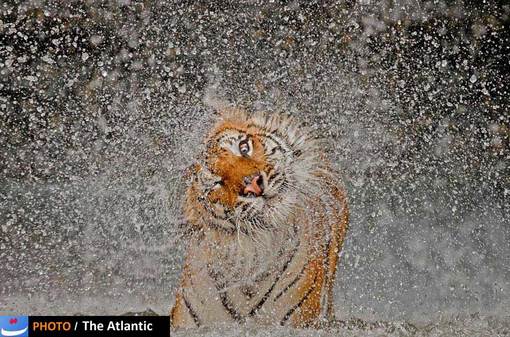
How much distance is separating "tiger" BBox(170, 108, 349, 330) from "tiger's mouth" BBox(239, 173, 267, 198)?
0.12m

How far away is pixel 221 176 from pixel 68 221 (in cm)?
61

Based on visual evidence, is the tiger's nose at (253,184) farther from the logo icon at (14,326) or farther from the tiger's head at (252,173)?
the logo icon at (14,326)

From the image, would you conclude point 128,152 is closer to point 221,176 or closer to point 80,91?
point 80,91

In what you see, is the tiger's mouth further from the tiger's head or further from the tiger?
the tiger

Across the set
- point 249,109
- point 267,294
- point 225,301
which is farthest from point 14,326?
point 249,109

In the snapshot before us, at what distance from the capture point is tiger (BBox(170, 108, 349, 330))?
6.90 feet

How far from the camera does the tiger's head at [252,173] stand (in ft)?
6.32

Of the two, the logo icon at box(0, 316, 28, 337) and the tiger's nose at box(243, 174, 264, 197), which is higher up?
the tiger's nose at box(243, 174, 264, 197)

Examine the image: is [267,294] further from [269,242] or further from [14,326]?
[14,326]

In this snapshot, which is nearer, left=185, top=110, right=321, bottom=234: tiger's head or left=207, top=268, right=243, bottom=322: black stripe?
left=185, top=110, right=321, bottom=234: tiger's head

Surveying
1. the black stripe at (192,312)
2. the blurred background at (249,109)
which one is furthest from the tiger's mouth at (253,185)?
the black stripe at (192,312)

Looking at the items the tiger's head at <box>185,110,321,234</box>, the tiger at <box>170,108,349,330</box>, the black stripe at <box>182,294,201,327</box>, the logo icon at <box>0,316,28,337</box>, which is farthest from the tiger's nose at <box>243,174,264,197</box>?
the logo icon at <box>0,316,28,337</box>

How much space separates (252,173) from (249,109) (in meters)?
0.37

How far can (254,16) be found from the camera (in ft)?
7.21
